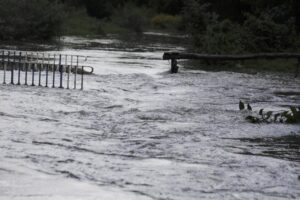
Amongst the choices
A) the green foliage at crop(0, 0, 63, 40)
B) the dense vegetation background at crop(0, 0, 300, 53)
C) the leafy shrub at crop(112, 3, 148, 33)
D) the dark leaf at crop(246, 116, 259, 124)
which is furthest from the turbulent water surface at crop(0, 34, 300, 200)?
the leafy shrub at crop(112, 3, 148, 33)

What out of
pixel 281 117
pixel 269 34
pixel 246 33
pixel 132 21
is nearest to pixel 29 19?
pixel 246 33

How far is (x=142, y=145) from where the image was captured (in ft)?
37.6

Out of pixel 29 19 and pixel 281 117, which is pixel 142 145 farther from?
pixel 29 19

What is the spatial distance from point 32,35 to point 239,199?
37172mm

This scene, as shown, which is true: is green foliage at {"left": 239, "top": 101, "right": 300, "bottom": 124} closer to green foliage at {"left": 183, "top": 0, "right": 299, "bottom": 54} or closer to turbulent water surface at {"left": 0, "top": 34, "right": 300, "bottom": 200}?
turbulent water surface at {"left": 0, "top": 34, "right": 300, "bottom": 200}

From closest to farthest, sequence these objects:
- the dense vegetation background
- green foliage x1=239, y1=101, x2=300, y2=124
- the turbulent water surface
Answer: the turbulent water surface, green foliage x1=239, y1=101, x2=300, y2=124, the dense vegetation background

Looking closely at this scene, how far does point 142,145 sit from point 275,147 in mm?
2403

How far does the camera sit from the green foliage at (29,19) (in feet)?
135

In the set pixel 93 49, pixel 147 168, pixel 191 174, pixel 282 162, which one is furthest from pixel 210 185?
pixel 93 49

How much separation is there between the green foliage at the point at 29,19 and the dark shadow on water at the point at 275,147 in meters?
30.4

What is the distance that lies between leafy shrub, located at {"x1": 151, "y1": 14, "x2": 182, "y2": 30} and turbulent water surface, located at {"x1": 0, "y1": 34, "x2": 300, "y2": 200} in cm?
5359

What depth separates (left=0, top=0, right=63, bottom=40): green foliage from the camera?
4116 centimetres

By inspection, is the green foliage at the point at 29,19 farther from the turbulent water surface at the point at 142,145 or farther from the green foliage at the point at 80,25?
the turbulent water surface at the point at 142,145

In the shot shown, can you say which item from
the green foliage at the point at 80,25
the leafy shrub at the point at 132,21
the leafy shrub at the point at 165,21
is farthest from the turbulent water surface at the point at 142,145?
the leafy shrub at the point at 165,21
